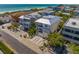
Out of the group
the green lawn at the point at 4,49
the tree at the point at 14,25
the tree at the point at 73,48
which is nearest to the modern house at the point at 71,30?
the tree at the point at 73,48

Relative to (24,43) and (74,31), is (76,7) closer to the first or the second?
(74,31)

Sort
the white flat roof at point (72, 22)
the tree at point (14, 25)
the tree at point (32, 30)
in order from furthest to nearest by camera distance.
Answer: the tree at point (14, 25) < the tree at point (32, 30) < the white flat roof at point (72, 22)

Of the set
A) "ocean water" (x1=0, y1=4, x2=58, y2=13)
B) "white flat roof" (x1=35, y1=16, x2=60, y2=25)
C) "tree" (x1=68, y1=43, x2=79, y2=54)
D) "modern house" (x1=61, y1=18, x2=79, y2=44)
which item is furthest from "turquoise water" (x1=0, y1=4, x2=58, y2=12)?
"tree" (x1=68, y1=43, x2=79, y2=54)

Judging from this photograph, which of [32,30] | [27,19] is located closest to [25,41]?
[32,30]

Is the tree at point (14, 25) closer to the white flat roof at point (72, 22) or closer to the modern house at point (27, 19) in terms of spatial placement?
the modern house at point (27, 19)

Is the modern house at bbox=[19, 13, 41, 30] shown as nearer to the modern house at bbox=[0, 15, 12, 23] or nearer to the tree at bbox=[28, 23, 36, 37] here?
the tree at bbox=[28, 23, 36, 37]

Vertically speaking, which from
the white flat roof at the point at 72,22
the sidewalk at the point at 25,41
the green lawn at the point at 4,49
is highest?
the white flat roof at the point at 72,22
